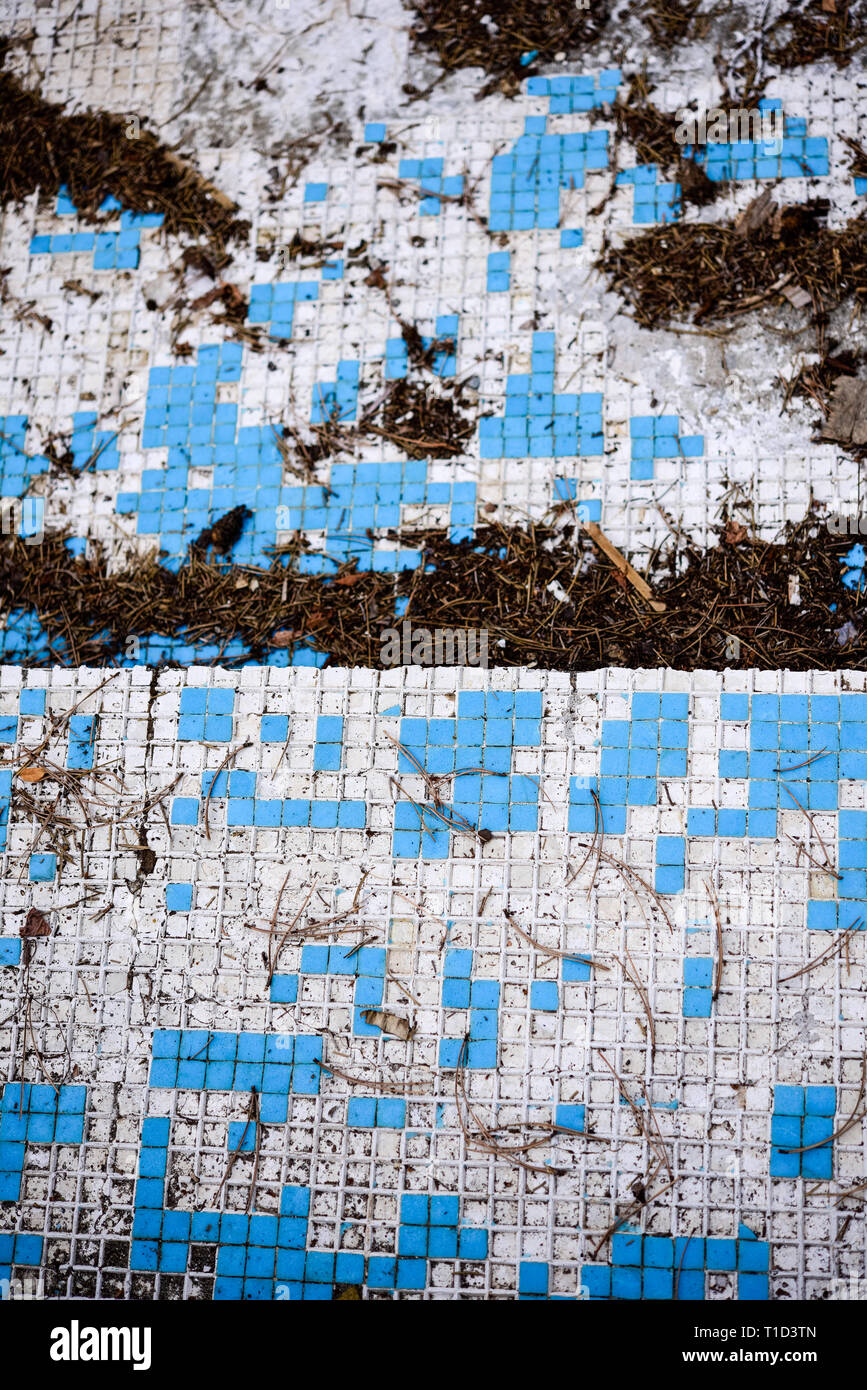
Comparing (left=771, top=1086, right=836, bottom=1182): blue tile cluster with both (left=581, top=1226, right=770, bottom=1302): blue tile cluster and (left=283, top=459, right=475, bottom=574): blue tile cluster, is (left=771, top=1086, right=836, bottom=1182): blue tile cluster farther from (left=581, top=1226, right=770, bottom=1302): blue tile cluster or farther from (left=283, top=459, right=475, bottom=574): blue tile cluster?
(left=283, top=459, right=475, bottom=574): blue tile cluster

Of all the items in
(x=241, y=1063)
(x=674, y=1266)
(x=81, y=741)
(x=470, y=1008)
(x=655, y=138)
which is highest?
(x=655, y=138)

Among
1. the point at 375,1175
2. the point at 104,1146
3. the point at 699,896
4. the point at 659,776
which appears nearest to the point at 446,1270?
the point at 375,1175

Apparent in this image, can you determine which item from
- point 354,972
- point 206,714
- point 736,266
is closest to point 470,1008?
point 354,972

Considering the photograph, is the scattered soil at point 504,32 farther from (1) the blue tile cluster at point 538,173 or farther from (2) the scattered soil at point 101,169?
(2) the scattered soil at point 101,169

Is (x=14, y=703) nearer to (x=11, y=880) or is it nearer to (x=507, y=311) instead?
(x=11, y=880)

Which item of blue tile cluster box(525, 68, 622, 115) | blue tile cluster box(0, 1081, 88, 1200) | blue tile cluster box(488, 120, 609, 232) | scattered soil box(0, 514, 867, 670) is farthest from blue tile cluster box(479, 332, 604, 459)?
blue tile cluster box(0, 1081, 88, 1200)

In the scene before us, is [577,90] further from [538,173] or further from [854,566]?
[854,566]
